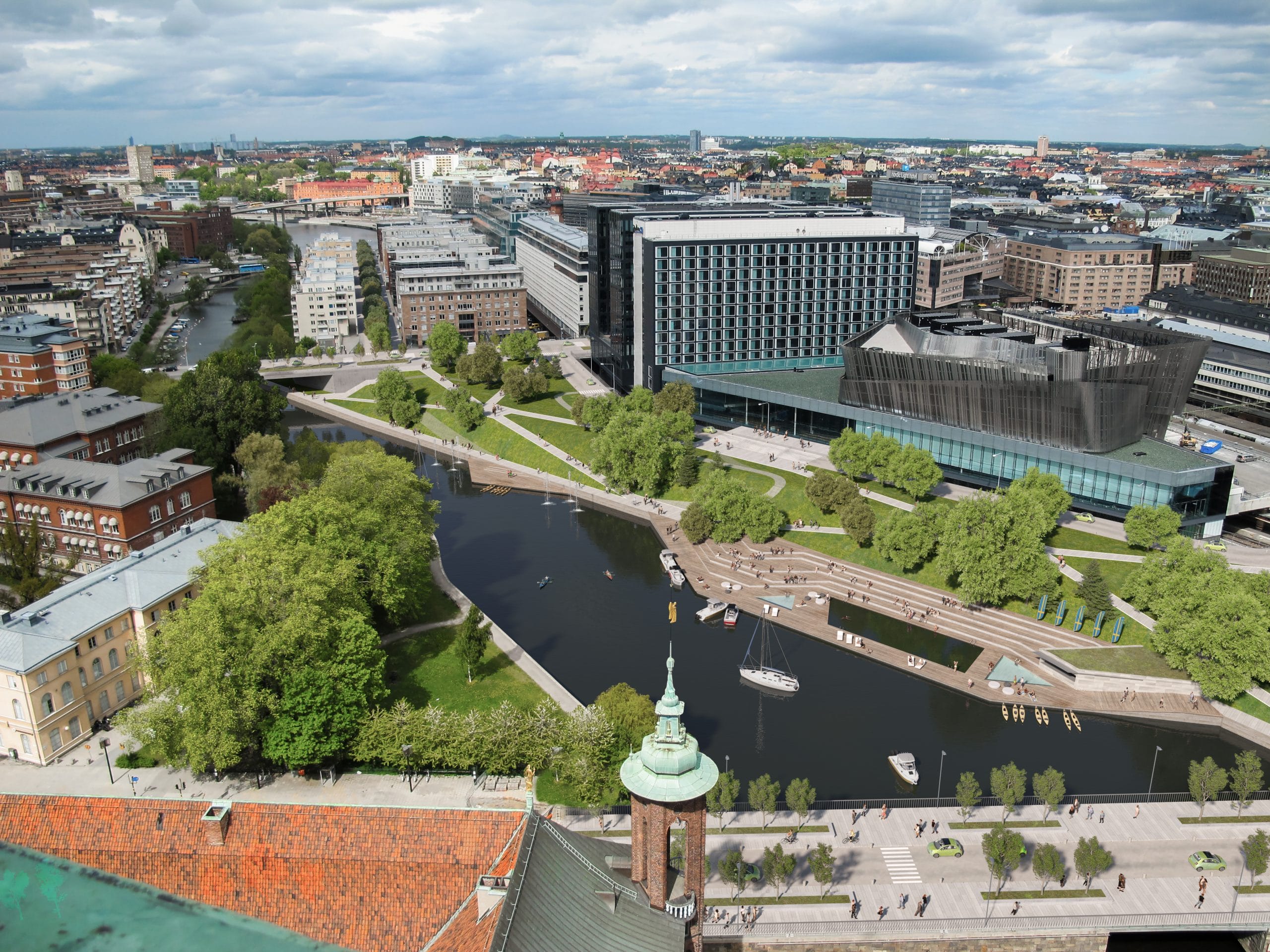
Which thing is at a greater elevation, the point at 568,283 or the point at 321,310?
the point at 568,283

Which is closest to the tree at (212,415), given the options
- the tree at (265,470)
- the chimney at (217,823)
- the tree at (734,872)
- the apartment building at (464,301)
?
the tree at (265,470)

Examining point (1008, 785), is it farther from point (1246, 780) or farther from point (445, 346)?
point (445, 346)

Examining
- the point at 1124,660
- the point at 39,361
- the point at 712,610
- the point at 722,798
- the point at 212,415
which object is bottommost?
the point at 712,610

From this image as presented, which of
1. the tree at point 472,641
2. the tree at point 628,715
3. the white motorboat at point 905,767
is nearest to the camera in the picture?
the tree at point 628,715

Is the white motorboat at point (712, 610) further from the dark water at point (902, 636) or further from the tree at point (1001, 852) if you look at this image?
the tree at point (1001, 852)

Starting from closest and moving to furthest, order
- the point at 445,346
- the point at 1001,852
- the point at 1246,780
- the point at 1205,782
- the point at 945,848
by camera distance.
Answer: the point at 1001,852 → the point at 945,848 → the point at 1205,782 → the point at 1246,780 → the point at 445,346

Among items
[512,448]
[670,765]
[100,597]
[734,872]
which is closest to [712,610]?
[734,872]

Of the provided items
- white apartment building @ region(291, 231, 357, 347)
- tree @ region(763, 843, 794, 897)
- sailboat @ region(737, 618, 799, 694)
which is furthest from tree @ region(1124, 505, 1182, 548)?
white apartment building @ region(291, 231, 357, 347)
